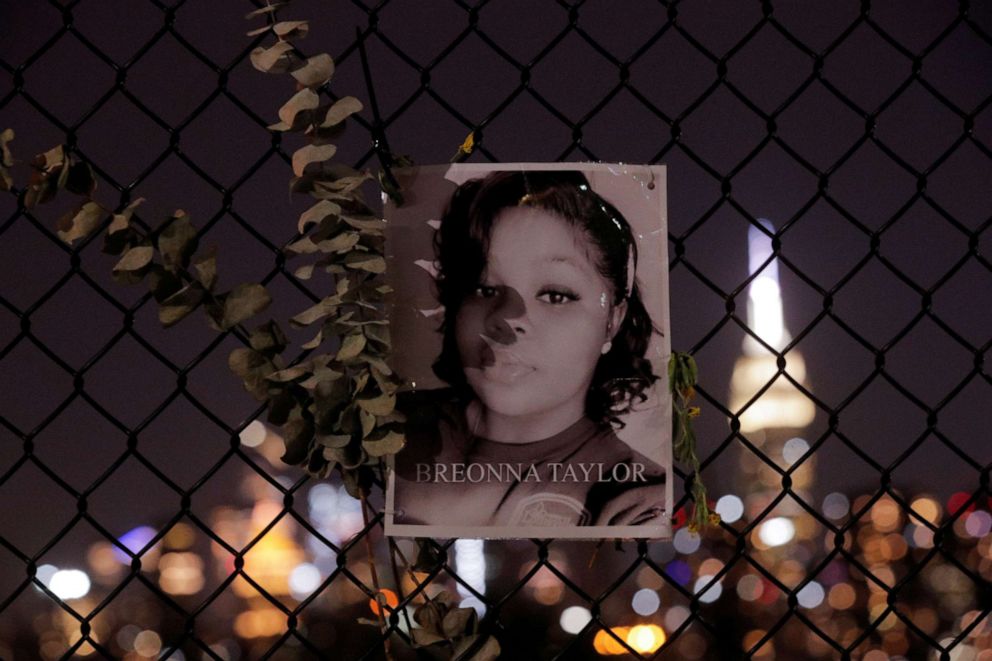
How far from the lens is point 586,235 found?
1.62 meters

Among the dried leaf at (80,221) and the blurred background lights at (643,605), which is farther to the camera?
the blurred background lights at (643,605)

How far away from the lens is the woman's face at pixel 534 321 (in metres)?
1.61

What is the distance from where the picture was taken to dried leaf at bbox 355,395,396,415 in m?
1.51

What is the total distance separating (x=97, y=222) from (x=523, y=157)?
0.57 metres

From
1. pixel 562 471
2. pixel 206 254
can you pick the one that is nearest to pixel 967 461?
pixel 562 471

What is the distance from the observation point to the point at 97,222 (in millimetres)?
1542

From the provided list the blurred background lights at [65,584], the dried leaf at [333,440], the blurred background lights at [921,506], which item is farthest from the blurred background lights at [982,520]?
the blurred background lights at [65,584]

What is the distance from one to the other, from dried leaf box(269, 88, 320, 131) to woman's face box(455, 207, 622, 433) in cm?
29

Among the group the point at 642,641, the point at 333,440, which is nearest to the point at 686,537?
the point at 333,440

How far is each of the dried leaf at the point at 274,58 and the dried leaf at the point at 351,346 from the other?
34 cm

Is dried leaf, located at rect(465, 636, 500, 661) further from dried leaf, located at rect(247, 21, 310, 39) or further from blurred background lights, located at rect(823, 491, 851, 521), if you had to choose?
dried leaf, located at rect(247, 21, 310, 39)

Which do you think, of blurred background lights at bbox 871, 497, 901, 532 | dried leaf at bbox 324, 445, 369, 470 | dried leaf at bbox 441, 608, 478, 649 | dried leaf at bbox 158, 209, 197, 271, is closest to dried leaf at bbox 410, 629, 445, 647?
dried leaf at bbox 441, 608, 478, 649

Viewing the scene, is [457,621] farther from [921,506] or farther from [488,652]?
[921,506]

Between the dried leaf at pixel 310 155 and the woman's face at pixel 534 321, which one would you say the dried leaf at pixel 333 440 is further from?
the dried leaf at pixel 310 155
